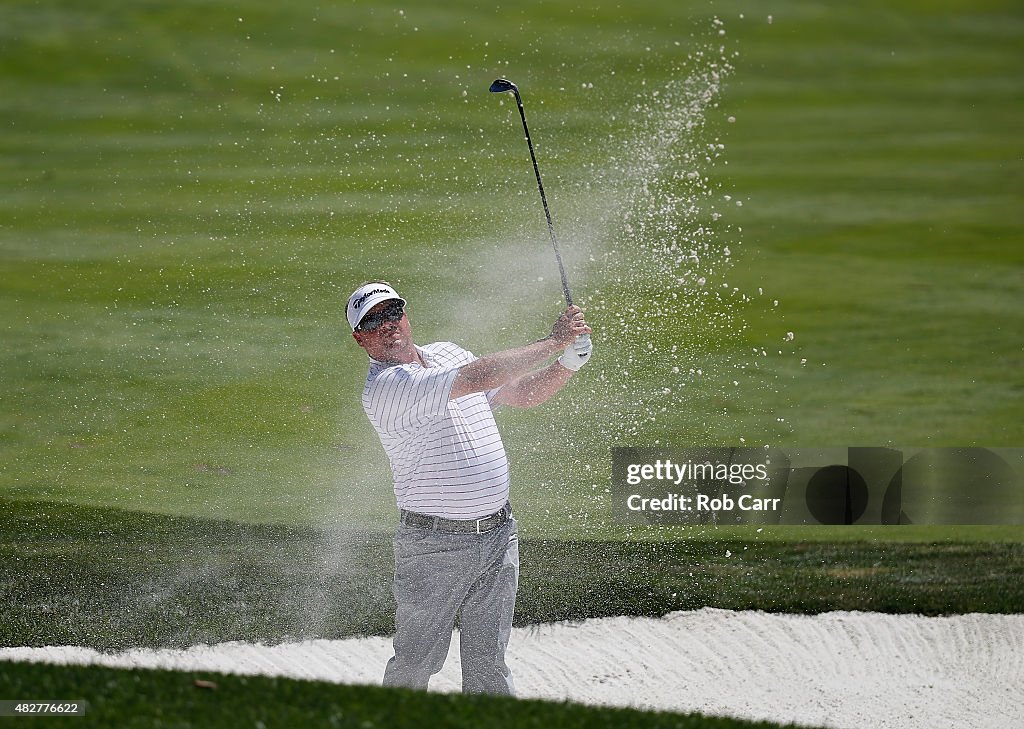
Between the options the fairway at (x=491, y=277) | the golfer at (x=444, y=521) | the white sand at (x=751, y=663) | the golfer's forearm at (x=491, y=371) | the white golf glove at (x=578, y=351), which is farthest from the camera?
the fairway at (x=491, y=277)

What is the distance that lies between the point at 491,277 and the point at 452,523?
7.26m

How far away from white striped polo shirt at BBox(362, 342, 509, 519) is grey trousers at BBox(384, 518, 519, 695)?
0.11 metres

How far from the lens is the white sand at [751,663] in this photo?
19.3ft

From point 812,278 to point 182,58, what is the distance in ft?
27.5

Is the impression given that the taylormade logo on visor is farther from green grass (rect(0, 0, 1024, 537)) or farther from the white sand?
green grass (rect(0, 0, 1024, 537))

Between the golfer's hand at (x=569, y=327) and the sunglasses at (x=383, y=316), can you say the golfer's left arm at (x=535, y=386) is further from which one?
the sunglasses at (x=383, y=316)

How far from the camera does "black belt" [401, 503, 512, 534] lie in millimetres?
4594

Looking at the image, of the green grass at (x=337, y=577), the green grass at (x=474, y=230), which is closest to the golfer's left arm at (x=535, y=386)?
the green grass at (x=337, y=577)

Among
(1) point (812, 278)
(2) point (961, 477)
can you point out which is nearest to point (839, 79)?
(1) point (812, 278)

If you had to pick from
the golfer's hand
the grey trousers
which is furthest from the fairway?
the golfer's hand

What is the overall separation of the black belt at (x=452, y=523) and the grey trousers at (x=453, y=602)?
0.06 ft

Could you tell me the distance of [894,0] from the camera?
18812mm

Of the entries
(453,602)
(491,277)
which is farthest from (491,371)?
(491,277)

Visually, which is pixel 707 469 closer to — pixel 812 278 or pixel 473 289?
pixel 473 289
